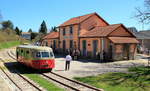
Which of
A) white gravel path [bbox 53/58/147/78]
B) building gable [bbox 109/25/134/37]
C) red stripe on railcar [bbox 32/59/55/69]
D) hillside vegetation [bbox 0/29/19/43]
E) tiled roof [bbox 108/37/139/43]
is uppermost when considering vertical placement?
hillside vegetation [bbox 0/29/19/43]

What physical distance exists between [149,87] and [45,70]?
1016 centimetres

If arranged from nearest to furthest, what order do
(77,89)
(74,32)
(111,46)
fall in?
(77,89) → (111,46) → (74,32)

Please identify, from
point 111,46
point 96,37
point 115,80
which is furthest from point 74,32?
point 115,80

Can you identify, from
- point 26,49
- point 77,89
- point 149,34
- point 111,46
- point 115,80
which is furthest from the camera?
point 149,34

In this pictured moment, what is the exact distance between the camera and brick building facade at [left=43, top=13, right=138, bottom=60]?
2802cm

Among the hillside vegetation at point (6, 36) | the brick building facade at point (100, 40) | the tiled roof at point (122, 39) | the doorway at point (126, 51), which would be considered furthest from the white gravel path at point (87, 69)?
the hillside vegetation at point (6, 36)

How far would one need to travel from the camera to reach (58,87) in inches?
524

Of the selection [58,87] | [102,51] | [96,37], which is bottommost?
[58,87]

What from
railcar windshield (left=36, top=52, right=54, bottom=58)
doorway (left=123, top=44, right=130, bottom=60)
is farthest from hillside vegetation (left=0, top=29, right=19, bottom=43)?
railcar windshield (left=36, top=52, right=54, bottom=58)

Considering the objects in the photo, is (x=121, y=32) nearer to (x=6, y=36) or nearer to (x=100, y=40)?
(x=100, y=40)

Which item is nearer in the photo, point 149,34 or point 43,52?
point 43,52

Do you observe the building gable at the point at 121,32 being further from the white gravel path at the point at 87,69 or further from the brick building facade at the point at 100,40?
the white gravel path at the point at 87,69

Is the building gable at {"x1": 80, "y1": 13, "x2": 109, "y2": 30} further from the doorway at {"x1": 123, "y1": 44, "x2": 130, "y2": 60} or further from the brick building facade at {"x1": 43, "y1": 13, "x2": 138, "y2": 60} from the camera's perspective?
the doorway at {"x1": 123, "y1": 44, "x2": 130, "y2": 60}

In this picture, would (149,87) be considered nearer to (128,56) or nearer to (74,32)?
(128,56)
